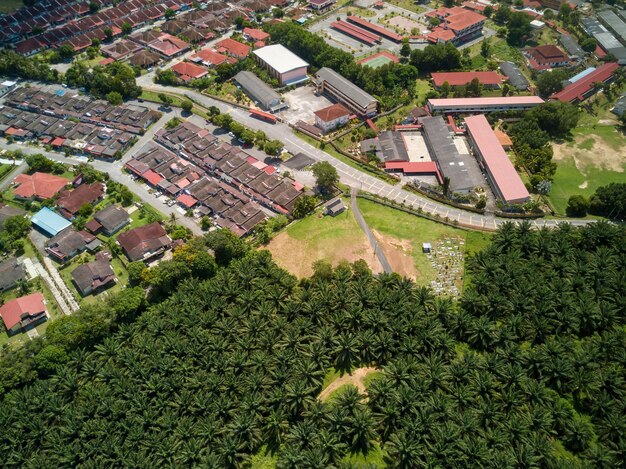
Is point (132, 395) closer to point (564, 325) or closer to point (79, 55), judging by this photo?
point (564, 325)

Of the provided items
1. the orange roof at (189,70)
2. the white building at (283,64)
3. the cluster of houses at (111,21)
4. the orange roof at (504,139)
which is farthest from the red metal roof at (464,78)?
the cluster of houses at (111,21)

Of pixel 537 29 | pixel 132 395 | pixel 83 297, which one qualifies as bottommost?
pixel 83 297

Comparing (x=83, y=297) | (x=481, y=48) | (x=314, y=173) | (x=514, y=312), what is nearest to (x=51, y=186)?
(x=83, y=297)

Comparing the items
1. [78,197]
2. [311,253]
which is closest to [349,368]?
[311,253]

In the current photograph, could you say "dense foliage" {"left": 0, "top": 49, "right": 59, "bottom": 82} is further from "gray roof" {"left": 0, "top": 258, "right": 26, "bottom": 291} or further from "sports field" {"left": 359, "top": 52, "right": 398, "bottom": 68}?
"sports field" {"left": 359, "top": 52, "right": 398, "bottom": 68}

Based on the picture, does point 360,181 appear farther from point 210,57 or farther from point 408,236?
point 210,57
